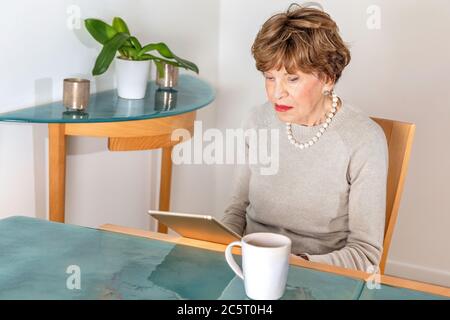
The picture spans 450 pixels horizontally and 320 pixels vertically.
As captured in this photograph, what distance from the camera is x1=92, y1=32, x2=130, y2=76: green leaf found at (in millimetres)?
2109

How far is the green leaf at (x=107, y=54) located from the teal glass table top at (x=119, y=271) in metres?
0.80

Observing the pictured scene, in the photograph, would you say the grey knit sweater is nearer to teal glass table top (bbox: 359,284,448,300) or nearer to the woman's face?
the woman's face

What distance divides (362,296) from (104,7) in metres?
1.53

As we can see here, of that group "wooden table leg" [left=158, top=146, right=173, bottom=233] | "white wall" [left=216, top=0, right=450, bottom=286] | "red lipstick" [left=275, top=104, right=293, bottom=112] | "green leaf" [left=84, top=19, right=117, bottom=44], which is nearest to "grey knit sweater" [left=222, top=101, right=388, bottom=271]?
"red lipstick" [left=275, top=104, right=293, bottom=112]

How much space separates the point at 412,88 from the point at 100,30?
128cm

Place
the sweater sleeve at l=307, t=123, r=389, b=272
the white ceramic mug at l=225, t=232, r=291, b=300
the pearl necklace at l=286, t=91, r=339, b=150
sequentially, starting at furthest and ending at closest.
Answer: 1. the pearl necklace at l=286, t=91, r=339, b=150
2. the sweater sleeve at l=307, t=123, r=389, b=272
3. the white ceramic mug at l=225, t=232, r=291, b=300

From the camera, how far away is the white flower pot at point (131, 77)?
2.24 metres

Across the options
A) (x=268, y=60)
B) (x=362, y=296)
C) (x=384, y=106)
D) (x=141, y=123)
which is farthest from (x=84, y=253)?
(x=384, y=106)

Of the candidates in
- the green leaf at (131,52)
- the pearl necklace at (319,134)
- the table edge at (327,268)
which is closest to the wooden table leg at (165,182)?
the green leaf at (131,52)

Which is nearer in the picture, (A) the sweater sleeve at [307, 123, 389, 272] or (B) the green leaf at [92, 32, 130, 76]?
(A) the sweater sleeve at [307, 123, 389, 272]

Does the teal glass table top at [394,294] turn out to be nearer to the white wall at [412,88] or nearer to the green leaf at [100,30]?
the green leaf at [100,30]

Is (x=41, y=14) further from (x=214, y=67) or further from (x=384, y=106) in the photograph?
(x=384, y=106)

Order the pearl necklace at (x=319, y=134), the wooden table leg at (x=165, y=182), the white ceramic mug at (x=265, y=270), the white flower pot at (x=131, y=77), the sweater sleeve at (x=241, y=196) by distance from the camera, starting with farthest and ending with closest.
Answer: the wooden table leg at (x=165, y=182) < the white flower pot at (x=131, y=77) < the sweater sleeve at (x=241, y=196) < the pearl necklace at (x=319, y=134) < the white ceramic mug at (x=265, y=270)

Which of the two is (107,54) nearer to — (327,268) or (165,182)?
(165,182)
